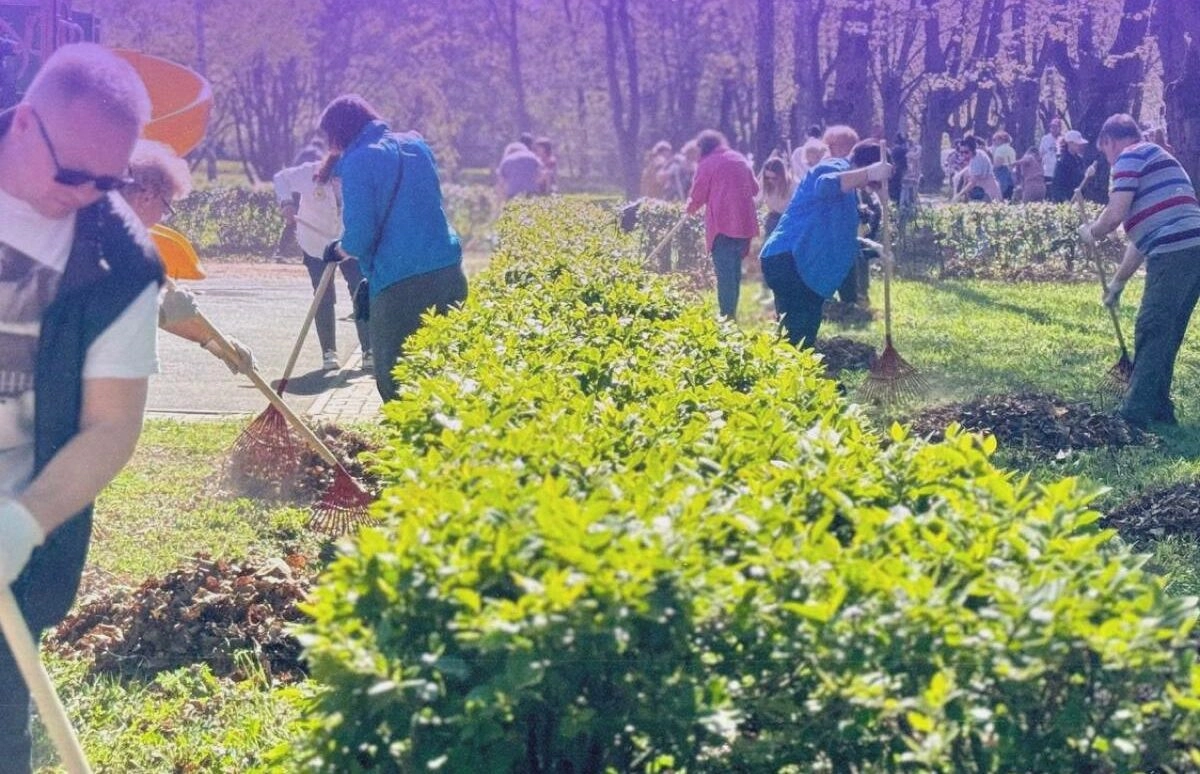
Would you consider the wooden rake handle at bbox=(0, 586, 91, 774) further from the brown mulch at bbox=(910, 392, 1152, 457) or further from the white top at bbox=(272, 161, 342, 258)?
the white top at bbox=(272, 161, 342, 258)

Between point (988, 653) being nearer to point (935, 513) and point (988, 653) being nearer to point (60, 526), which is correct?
point (935, 513)

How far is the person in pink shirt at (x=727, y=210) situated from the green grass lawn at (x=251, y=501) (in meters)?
0.80

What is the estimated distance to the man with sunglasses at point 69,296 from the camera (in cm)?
296

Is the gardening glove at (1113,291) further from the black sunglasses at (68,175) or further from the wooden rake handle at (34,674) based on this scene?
the wooden rake handle at (34,674)

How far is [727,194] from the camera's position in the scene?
1243 cm

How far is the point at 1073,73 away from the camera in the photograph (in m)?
30.4

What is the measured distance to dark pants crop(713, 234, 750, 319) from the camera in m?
12.6

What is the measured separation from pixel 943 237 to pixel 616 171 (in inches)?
1685

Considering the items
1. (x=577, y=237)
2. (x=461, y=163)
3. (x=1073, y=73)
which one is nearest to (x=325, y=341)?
(x=577, y=237)

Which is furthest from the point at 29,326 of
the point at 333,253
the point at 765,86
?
the point at 765,86

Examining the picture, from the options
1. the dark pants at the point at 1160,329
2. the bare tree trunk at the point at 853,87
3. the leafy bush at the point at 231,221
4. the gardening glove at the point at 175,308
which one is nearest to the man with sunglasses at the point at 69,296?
the gardening glove at the point at 175,308

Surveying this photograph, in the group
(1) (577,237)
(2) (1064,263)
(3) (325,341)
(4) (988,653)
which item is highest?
(4) (988,653)

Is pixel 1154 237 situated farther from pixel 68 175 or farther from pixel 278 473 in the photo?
pixel 68 175

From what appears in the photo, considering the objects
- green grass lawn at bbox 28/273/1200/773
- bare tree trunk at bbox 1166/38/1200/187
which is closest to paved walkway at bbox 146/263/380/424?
green grass lawn at bbox 28/273/1200/773
